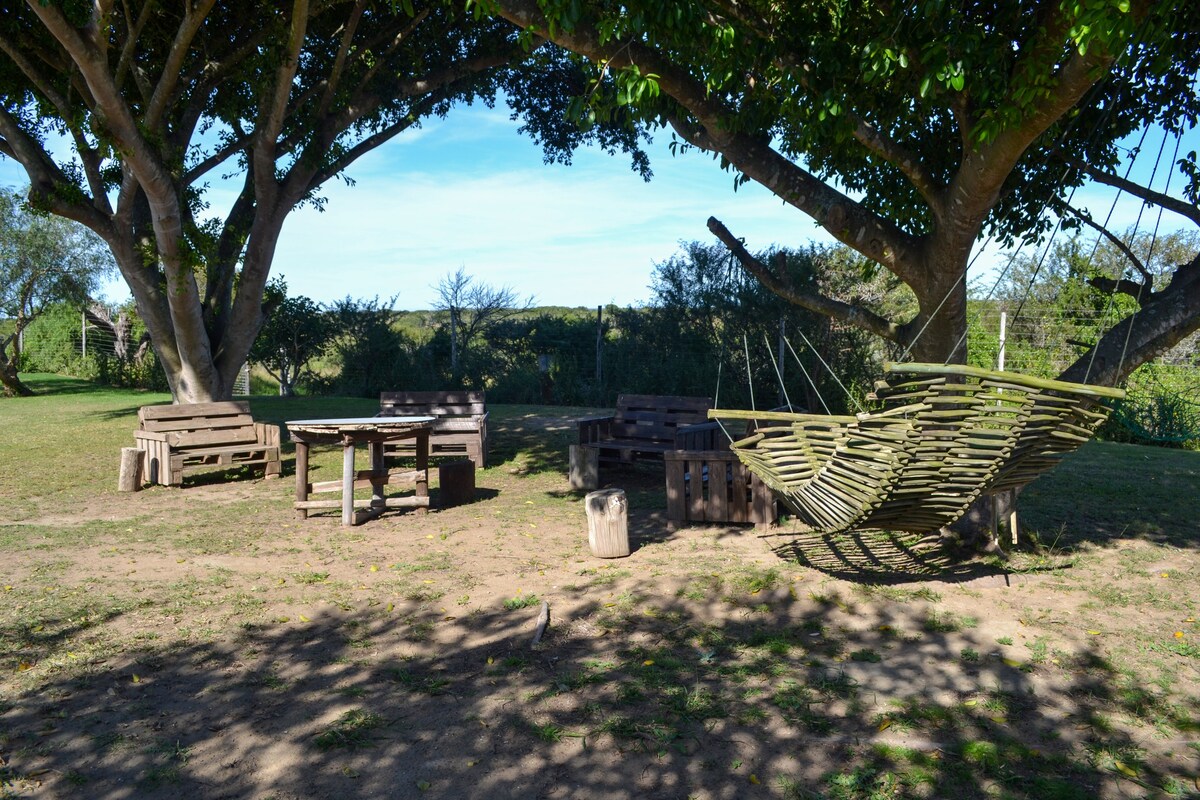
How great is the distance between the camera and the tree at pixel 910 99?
16.7 ft

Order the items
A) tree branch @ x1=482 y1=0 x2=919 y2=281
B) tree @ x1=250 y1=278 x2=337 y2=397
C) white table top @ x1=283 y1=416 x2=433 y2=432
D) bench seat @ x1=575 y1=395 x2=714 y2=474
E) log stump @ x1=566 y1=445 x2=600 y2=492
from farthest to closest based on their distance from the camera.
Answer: tree @ x1=250 y1=278 x2=337 y2=397 < bench seat @ x1=575 y1=395 x2=714 y2=474 < log stump @ x1=566 y1=445 x2=600 y2=492 < white table top @ x1=283 y1=416 x2=433 y2=432 < tree branch @ x1=482 y1=0 x2=919 y2=281

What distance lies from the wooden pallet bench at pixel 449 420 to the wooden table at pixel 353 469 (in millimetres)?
1843

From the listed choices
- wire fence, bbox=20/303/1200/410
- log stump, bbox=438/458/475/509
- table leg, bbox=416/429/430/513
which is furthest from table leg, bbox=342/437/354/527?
wire fence, bbox=20/303/1200/410

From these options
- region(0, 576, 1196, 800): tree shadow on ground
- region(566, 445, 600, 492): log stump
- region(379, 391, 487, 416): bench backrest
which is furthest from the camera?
region(379, 391, 487, 416): bench backrest

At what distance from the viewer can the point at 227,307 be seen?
40.2ft

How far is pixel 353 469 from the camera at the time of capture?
26.0 feet

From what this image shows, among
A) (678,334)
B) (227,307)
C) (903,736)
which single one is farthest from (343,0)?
(903,736)

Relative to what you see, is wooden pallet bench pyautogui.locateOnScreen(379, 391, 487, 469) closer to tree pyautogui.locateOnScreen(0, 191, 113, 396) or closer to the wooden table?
the wooden table

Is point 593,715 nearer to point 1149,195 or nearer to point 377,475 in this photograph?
point 377,475

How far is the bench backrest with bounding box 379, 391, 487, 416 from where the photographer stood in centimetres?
1106

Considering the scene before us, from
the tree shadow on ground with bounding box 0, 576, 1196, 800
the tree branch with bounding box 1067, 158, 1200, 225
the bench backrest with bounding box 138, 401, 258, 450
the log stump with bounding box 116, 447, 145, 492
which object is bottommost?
the tree shadow on ground with bounding box 0, 576, 1196, 800

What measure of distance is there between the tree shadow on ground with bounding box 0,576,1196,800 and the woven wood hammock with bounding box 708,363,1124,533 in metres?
0.64

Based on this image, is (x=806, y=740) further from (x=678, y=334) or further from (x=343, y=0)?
(x=678, y=334)

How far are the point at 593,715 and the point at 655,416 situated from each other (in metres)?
6.34
